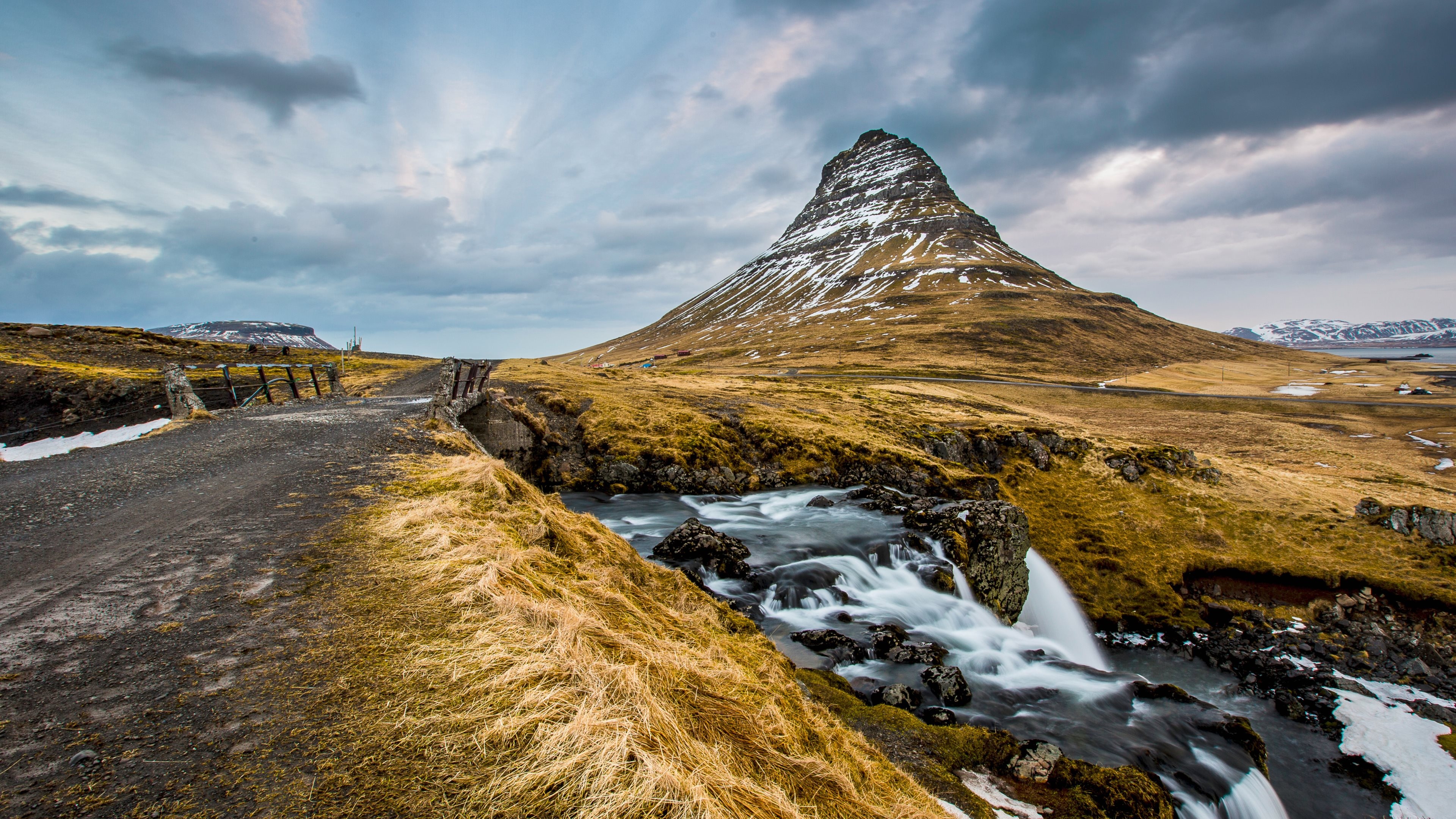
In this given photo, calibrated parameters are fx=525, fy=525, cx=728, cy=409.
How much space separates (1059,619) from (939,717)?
1438cm

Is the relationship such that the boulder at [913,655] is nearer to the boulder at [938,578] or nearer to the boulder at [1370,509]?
the boulder at [938,578]

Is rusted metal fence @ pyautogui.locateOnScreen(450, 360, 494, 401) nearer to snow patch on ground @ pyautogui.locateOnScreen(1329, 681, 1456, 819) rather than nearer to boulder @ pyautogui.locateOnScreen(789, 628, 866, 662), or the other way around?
boulder @ pyautogui.locateOnScreen(789, 628, 866, 662)

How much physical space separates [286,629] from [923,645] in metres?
14.0

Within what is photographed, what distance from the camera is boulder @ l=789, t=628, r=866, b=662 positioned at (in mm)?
13641

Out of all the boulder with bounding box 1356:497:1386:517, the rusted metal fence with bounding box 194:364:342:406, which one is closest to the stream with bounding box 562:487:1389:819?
the rusted metal fence with bounding box 194:364:342:406

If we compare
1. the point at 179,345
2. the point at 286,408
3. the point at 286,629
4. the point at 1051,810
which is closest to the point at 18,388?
the point at 286,408

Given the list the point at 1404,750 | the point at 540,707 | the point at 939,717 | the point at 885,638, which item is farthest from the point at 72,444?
the point at 1404,750

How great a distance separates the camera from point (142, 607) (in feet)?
19.0

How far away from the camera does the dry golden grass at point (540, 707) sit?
351cm

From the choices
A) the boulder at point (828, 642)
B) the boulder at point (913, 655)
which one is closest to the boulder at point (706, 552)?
the boulder at point (828, 642)

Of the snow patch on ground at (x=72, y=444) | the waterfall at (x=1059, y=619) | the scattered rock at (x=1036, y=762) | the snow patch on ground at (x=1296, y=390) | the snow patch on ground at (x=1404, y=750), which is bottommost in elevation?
the snow patch on ground at (x=1404, y=750)

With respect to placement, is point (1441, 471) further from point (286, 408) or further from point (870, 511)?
point (286, 408)

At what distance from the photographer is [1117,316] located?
487 ft

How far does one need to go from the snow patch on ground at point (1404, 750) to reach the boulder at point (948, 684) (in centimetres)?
1174
